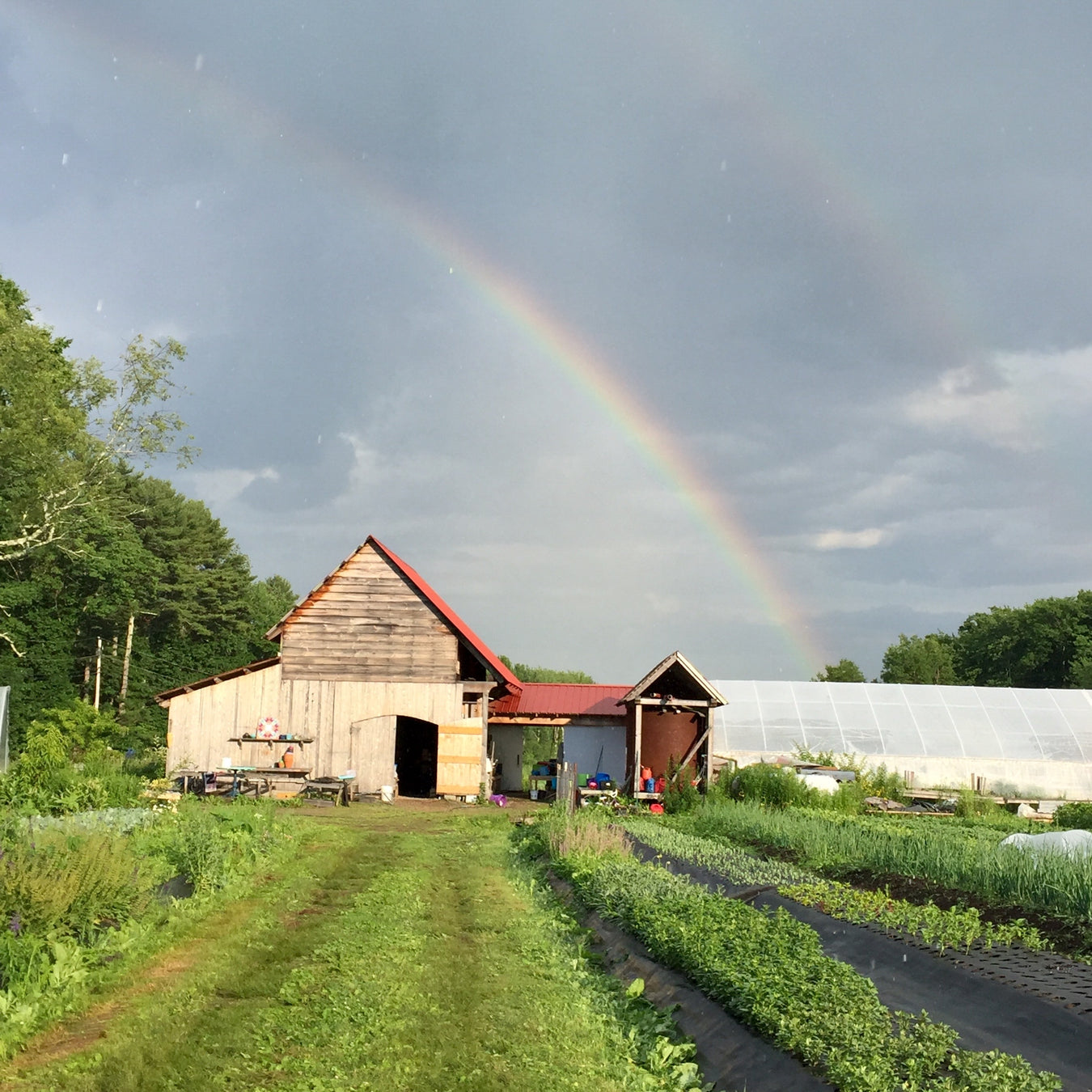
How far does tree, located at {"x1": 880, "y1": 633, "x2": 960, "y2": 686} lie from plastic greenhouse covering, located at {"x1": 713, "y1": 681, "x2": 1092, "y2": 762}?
99.7ft

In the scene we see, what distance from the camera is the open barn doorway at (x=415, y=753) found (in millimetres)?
37719

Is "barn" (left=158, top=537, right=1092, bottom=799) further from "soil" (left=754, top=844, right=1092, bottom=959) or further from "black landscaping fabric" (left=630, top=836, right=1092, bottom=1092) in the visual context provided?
"black landscaping fabric" (left=630, top=836, right=1092, bottom=1092)

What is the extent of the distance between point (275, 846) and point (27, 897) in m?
7.52

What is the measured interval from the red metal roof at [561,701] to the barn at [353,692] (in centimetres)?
396

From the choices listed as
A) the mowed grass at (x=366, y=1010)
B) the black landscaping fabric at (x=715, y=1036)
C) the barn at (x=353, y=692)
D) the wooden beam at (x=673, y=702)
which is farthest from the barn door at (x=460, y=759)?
the black landscaping fabric at (x=715, y=1036)

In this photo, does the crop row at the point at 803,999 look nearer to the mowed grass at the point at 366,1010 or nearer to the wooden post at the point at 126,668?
the mowed grass at the point at 366,1010

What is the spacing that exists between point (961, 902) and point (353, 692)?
21792 millimetres

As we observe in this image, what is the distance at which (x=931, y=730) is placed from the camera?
35.2 meters

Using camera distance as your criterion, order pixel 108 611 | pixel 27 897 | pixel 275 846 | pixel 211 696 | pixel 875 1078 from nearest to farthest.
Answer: pixel 875 1078 < pixel 27 897 < pixel 275 846 < pixel 211 696 < pixel 108 611

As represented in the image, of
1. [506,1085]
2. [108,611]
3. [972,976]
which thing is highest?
[108,611]

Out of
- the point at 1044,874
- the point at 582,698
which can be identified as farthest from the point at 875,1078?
the point at 582,698

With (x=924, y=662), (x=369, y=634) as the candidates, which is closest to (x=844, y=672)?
(x=924, y=662)

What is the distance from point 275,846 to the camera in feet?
51.8

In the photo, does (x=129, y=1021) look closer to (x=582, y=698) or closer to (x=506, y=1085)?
(x=506, y=1085)
